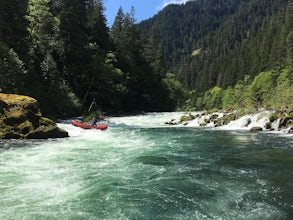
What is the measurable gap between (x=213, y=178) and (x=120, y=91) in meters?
44.2

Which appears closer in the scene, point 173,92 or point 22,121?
point 22,121

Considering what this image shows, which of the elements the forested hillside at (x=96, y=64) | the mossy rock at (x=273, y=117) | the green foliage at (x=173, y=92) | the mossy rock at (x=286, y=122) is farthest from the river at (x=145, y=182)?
the green foliage at (x=173, y=92)

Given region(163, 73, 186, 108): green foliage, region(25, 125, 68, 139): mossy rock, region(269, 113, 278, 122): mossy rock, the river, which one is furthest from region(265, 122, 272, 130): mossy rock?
region(163, 73, 186, 108): green foliage

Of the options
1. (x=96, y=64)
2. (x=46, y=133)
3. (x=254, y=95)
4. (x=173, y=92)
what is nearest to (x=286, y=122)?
(x=46, y=133)

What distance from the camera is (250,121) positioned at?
30.8 m

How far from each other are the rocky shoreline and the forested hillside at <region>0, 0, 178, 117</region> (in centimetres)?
1477

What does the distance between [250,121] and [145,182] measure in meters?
22.1

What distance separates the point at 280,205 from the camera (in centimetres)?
865

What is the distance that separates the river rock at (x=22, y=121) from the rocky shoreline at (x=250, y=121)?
16303 millimetres

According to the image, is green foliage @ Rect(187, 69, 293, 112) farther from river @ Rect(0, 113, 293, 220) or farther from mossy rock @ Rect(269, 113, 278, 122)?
river @ Rect(0, 113, 293, 220)

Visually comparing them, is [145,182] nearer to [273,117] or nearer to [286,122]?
[286,122]

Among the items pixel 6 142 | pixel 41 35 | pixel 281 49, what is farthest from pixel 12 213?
pixel 281 49

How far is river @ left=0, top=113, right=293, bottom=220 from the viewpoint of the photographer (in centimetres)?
826

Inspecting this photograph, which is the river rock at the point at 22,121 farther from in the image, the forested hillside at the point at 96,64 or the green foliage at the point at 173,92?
the green foliage at the point at 173,92
